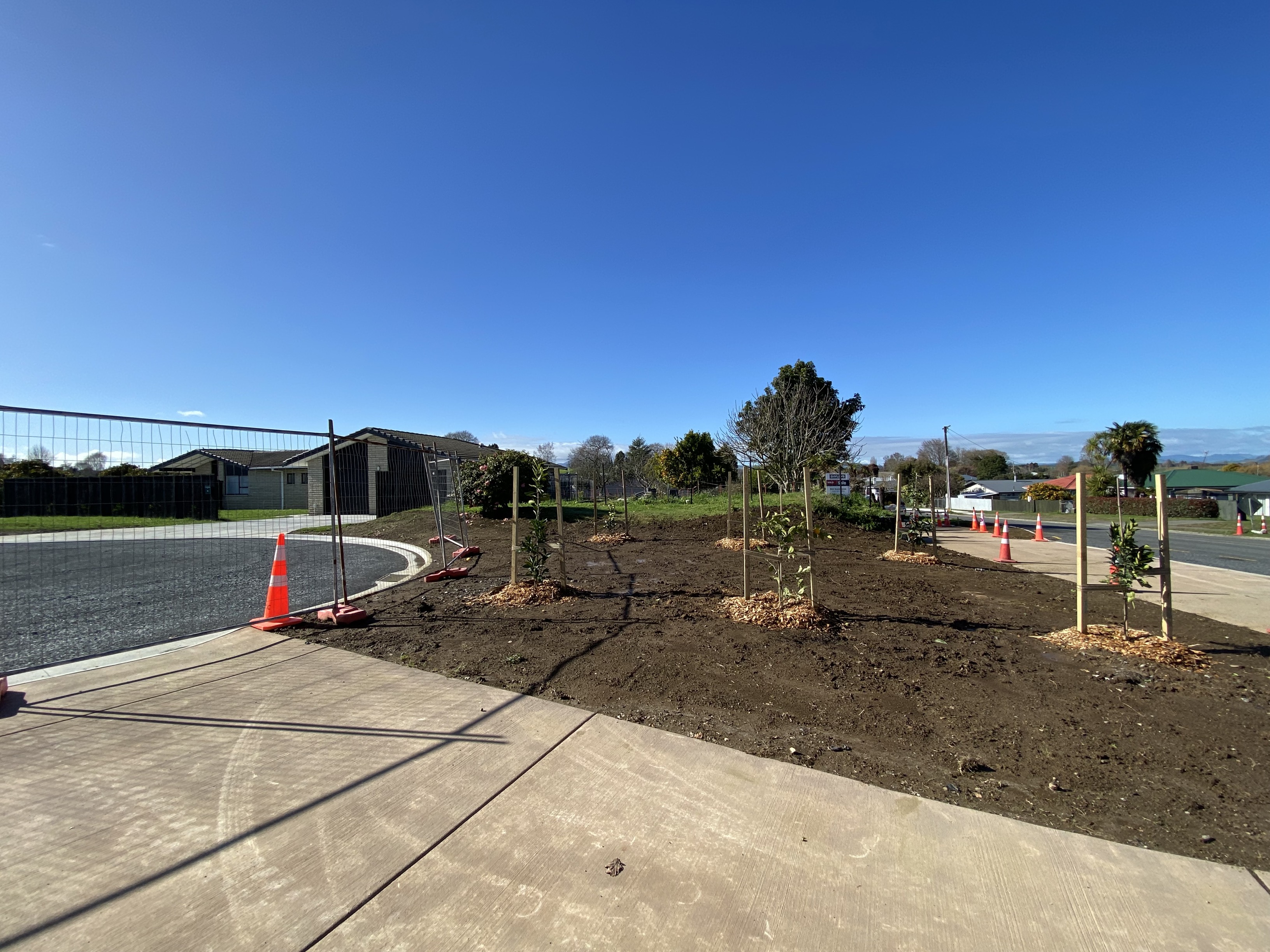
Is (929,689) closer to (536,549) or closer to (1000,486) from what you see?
(536,549)

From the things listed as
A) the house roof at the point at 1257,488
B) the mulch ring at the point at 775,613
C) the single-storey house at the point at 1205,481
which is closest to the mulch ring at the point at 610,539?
the mulch ring at the point at 775,613

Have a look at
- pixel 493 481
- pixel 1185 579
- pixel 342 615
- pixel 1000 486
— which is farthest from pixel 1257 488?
pixel 342 615

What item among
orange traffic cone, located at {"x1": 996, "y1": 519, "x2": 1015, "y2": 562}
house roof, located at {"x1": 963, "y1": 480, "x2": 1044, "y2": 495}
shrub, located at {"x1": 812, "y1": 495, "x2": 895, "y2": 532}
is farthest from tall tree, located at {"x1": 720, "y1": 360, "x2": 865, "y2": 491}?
house roof, located at {"x1": 963, "y1": 480, "x2": 1044, "y2": 495}

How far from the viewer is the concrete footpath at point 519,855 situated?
6.18ft

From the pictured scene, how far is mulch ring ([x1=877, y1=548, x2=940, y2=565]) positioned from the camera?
10391 mm

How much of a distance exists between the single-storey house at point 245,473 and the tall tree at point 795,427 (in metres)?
13.0

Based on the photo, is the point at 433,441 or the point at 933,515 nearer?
the point at 933,515

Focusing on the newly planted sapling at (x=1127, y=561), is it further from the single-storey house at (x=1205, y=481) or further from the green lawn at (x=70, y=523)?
the single-storey house at (x=1205, y=481)

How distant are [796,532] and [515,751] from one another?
3.77 meters

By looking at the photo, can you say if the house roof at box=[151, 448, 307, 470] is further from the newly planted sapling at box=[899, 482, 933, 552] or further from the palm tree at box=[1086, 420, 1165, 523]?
the palm tree at box=[1086, 420, 1165, 523]

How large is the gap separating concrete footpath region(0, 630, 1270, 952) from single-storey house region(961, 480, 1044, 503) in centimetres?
5228

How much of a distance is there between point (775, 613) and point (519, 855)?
3900mm

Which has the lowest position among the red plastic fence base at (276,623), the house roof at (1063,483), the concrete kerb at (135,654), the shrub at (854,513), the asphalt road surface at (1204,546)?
the asphalt road surface at (1204,546)

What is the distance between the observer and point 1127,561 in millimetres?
5207
